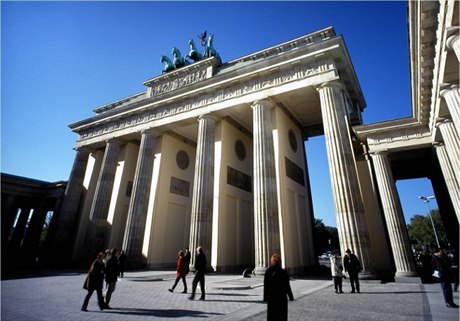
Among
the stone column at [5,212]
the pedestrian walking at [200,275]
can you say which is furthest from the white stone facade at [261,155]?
the stone column at [5,212]

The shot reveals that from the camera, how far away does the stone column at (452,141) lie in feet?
32.1

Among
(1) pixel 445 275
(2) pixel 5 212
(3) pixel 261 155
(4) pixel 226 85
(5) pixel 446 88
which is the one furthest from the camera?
(2) pixel 5 212

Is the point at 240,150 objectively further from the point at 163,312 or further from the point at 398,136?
the point at 163,312

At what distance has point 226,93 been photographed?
17641 millimetres

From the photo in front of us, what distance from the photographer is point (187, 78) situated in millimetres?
20547

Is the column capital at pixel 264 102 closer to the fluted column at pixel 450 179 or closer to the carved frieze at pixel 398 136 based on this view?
the carved frieze at pixel 398 136

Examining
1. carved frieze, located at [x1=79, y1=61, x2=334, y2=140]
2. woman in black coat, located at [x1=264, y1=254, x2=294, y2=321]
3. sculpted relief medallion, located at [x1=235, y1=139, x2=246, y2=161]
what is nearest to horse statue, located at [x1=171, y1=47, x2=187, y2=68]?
carved frieze, located at [x1=79, y1=61, x2=334, y2=140]

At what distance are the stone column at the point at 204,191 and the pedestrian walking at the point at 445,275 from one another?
36.4 feet

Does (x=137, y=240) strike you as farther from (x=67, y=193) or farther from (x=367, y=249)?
(x=367, y=249)

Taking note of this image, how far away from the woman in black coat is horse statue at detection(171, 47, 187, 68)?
21.5 meters

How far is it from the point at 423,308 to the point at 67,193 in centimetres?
2586

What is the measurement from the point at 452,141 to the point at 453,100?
3162 millimetres

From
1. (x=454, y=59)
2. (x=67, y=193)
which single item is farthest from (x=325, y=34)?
(x=67, y=193)

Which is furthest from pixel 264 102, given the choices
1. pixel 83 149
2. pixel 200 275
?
pixel 83 149
